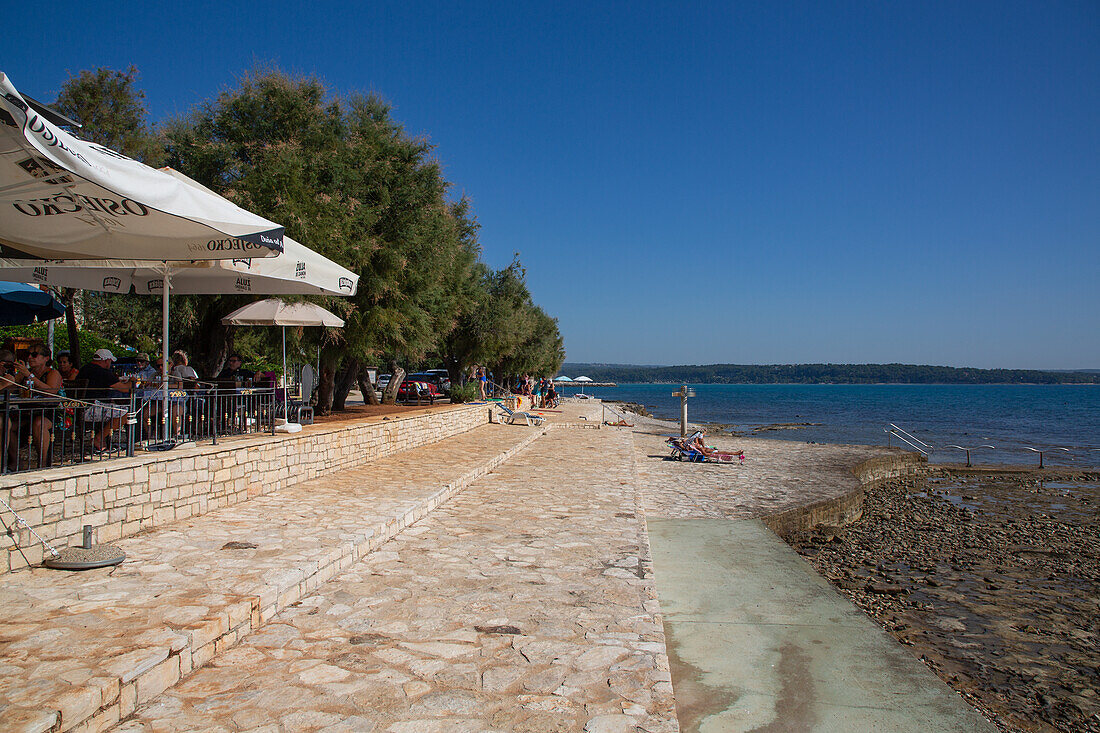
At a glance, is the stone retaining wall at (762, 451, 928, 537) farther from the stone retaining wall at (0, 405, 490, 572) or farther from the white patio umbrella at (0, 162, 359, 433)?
the white patio umbrella at (0, 162, 359, 433)

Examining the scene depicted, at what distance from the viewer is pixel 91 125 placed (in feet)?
55.3

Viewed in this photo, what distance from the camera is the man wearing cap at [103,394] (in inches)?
249

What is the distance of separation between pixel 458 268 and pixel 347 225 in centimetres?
647

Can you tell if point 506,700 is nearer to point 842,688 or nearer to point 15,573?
point 842,688

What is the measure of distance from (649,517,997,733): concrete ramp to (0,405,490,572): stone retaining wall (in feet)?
16.6

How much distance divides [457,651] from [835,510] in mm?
11141

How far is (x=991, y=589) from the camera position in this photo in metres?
9.27

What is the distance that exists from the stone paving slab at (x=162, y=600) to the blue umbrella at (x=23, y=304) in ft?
12.6

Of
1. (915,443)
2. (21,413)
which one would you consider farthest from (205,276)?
(915,443)

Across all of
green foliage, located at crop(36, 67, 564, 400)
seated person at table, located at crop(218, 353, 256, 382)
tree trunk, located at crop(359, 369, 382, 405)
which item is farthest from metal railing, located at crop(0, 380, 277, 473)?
tree trunk, located at crop(359, 369, 382, 405)

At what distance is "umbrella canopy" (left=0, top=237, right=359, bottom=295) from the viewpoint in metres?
7.93

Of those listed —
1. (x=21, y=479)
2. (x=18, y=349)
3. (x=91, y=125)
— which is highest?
(x=91, y=125)

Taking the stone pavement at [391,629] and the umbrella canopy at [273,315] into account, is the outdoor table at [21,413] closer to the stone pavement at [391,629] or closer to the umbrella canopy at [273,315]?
the stone pavement at [391,629]

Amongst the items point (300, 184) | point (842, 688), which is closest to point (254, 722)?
point (842, 688)
